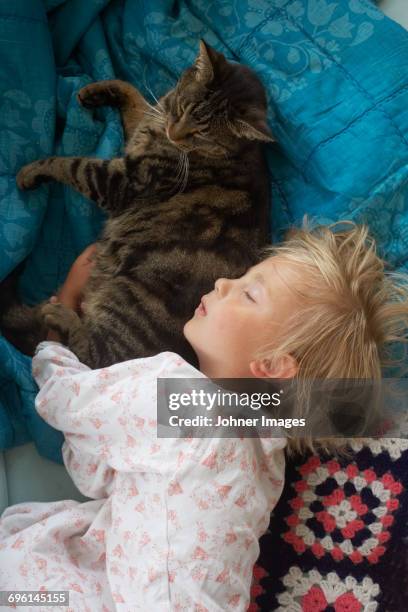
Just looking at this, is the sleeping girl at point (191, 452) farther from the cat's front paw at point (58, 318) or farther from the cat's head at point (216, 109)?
the cat's head at point (216, 109)

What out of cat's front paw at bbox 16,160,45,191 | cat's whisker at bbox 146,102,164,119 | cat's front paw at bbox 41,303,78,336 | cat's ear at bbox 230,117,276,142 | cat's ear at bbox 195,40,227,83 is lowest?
cat's front paw at bbox 41,303,78,336

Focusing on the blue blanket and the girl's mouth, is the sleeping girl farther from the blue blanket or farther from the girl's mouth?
the blue blanket

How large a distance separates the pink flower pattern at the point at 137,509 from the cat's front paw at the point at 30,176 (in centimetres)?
38

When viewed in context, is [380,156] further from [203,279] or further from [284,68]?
[203,279]

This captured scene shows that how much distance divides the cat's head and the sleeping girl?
0.29 meters

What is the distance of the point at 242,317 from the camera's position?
107 centimetres

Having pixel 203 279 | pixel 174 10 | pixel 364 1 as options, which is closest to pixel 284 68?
pixel 364 1

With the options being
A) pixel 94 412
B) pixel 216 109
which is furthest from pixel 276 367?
pixel 216 109

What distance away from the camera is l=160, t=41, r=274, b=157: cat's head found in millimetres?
1219

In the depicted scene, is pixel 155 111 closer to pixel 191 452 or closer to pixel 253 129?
pixel 253 129

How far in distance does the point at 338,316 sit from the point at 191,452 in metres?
0.36

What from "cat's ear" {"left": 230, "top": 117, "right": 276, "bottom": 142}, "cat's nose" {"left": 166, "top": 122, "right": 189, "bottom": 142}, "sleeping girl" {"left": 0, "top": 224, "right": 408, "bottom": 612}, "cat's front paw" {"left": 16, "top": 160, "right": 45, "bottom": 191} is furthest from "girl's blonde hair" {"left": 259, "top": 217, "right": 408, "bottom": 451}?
"cat's front paw" {"left": 16, "top": 160, "right": 45, "bottom": 191}

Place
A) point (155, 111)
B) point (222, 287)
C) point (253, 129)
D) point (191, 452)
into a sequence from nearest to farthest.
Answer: point (191, 452)
point (222, 287)
point (253, 129)
point (155, 111)

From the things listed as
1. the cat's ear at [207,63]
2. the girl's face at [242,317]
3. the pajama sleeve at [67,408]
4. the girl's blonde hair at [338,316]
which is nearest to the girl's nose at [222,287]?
the girl's face at [242,317]
